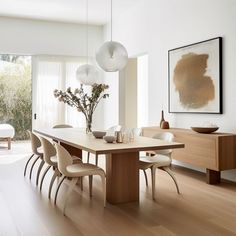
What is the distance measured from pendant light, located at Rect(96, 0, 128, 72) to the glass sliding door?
4519mm

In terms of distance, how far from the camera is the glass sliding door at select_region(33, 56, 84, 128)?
797cm

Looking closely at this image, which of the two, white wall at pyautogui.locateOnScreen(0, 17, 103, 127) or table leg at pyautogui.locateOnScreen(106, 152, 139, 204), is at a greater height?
white wall at pyautogui.locateOnScreen(0, 17, 103, 127)

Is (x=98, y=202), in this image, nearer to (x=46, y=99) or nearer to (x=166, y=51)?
(x=166, y=51)

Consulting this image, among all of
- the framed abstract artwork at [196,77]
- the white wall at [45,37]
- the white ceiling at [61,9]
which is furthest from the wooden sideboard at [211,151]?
the white wall at [45,37]

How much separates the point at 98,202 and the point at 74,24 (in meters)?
5.78

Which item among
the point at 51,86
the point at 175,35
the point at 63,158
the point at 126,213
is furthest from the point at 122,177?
the point at 51,86

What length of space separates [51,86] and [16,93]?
116 centimetres

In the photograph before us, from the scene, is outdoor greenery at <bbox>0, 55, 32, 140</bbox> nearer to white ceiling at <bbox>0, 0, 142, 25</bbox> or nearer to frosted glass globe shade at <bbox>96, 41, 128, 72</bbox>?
white ceiling at <bbox>0, 0, 142, 25</bbox>

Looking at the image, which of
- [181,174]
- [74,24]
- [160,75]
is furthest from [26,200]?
[74,24]

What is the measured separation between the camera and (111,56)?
12.3ft

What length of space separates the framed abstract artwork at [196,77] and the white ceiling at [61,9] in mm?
2043

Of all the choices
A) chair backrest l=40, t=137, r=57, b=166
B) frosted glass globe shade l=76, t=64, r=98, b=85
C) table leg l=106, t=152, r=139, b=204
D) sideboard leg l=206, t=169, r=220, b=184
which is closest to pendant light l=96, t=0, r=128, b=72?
table leg l=106, t=152, r=139, b=204

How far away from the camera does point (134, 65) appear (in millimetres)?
8047

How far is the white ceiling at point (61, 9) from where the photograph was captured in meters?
6.64
